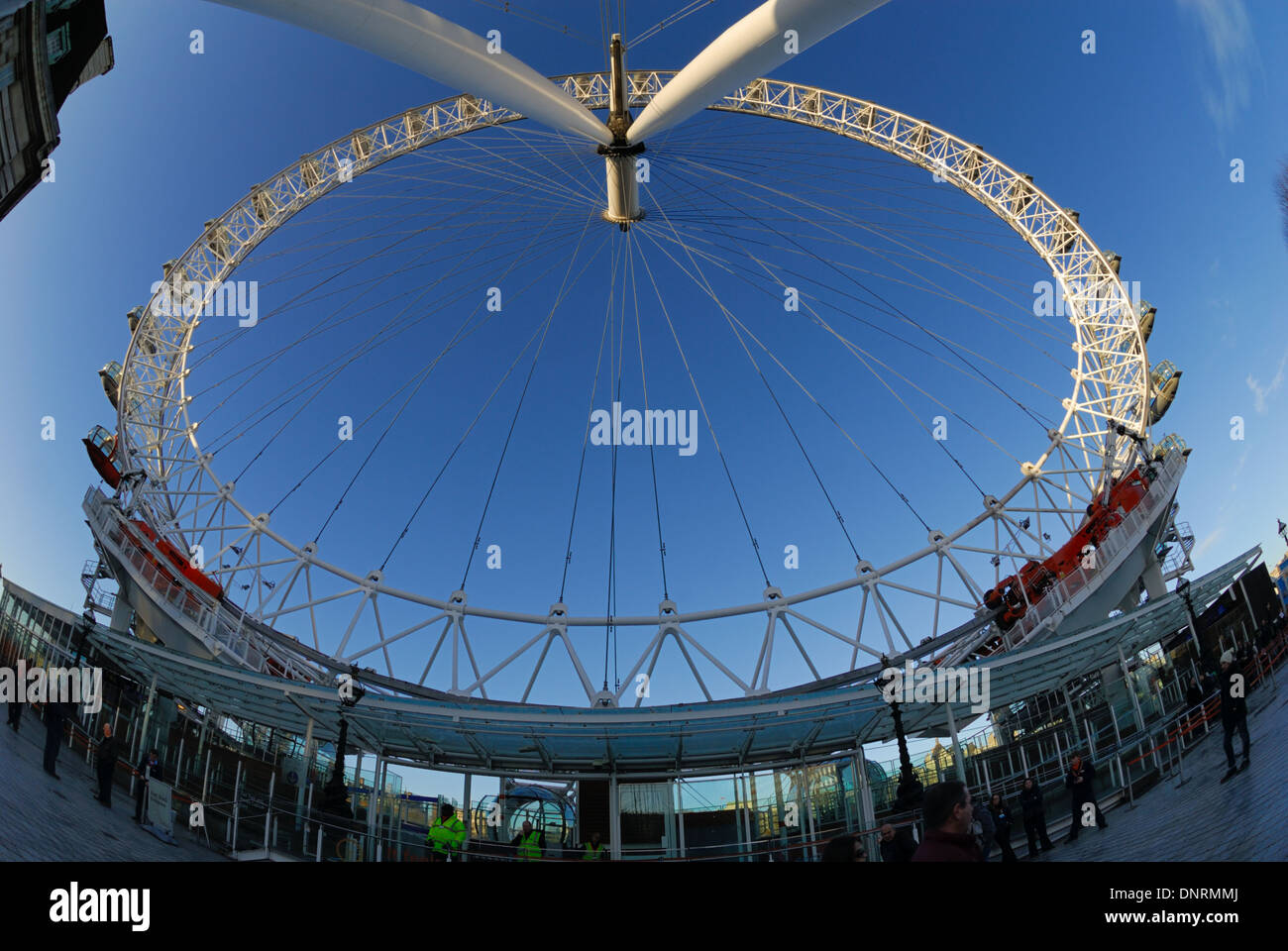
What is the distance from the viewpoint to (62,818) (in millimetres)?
15984

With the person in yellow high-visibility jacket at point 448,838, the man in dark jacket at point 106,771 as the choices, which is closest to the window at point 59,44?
the man in dark jacket at point 106,771

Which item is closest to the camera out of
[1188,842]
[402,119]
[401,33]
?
[1188,842]

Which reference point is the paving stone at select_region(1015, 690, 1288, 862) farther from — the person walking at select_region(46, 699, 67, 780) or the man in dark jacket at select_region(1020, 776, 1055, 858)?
the person walking at select_region(46, 699, 67, 780)

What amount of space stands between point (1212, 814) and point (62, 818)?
20564 millimetres

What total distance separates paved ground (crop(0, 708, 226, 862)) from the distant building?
11464mm

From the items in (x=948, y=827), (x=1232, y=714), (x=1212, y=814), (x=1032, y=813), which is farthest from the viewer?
(x=1032, y=813)

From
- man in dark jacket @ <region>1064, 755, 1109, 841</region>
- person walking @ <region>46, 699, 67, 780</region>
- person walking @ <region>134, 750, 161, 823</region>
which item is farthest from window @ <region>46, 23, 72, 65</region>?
man in dark jacket @ <region>1064, 755, 1109, 841</region>

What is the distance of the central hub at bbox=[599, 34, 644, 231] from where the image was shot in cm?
2711

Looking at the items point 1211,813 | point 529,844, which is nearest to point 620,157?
point 529,844

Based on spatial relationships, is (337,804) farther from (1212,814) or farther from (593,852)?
(1212,814)
